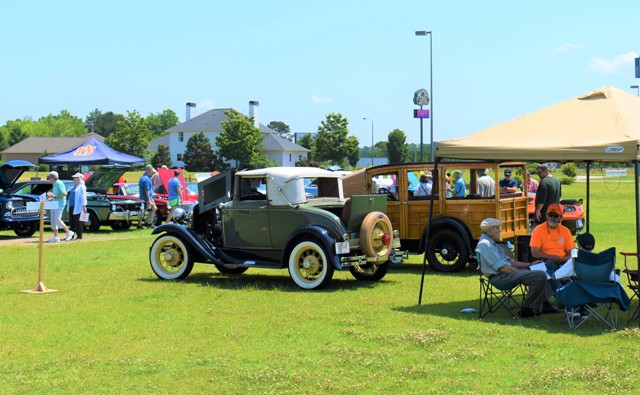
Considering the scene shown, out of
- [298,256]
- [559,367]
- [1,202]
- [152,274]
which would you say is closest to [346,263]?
[298,256]

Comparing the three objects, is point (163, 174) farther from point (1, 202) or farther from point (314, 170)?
point (314, 170)

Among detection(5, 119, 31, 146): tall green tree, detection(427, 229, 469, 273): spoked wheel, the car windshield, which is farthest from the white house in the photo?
detection(427, 229, 469, 273): spoked wheel

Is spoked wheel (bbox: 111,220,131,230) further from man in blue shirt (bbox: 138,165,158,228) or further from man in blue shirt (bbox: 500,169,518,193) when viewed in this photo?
man in blue shirt (bbox: 500,169,518,193)

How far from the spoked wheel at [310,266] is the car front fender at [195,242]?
1471 millimetres

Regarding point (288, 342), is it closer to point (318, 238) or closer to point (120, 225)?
point (318, 238)

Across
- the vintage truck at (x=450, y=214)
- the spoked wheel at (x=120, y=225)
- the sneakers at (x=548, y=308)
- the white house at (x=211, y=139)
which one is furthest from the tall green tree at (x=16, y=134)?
the sneakers at (x=548, y=308)

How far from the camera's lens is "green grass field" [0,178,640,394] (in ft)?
24.6

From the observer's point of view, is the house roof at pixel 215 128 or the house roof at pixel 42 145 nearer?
the house roof at pixel 215 128

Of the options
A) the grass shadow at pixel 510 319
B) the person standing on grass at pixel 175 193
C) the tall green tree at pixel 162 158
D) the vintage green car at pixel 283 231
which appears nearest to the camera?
the grass shadow at pixel 510 319

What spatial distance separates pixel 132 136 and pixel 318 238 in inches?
3947

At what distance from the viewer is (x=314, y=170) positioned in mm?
14203

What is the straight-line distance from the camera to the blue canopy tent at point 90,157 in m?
29.8

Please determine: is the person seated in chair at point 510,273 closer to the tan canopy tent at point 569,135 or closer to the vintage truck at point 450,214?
the tan canopy tent at point 569,135

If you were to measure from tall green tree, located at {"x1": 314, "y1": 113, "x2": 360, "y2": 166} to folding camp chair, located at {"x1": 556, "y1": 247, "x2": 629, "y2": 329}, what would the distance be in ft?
304
